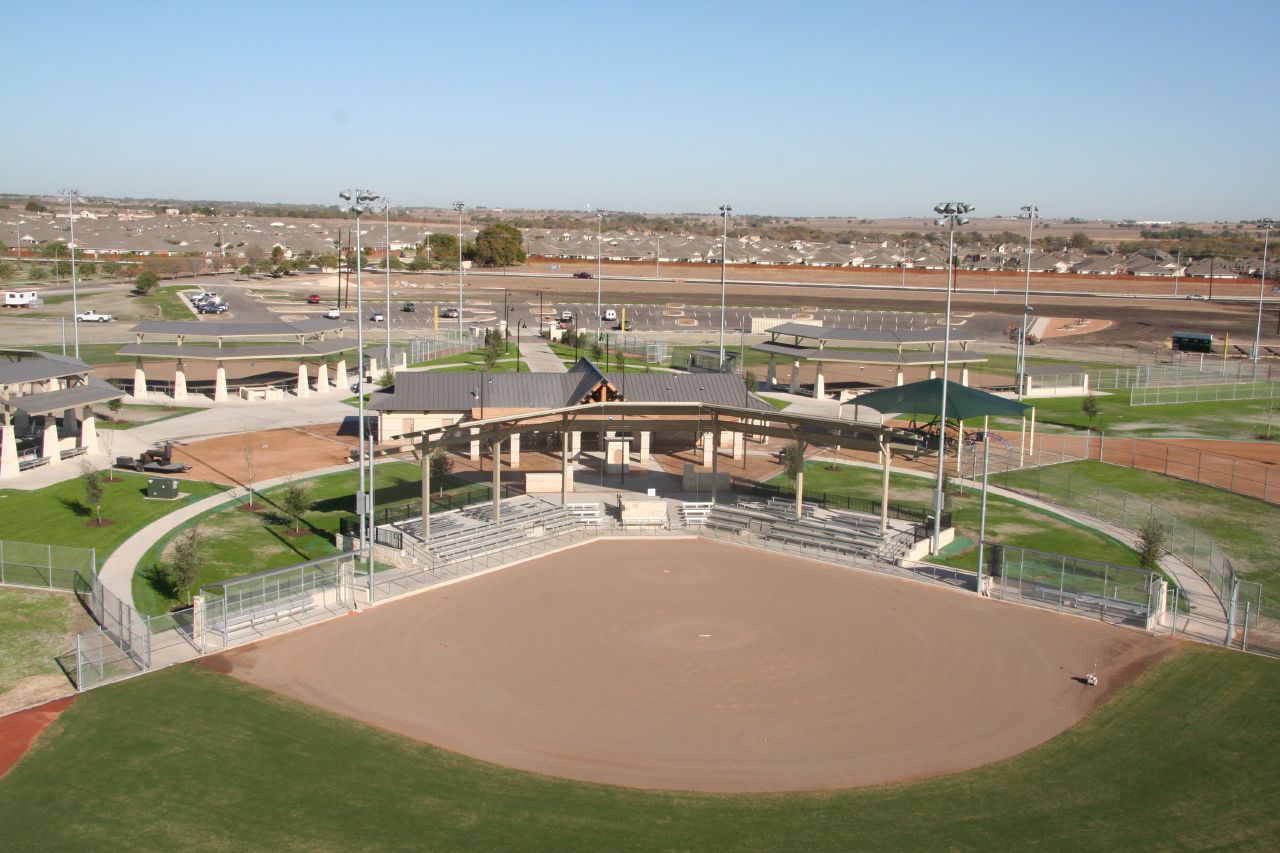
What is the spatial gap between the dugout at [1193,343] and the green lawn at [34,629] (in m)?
95.8

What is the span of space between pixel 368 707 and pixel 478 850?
7.08 meters

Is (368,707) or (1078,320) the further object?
(1078,320)

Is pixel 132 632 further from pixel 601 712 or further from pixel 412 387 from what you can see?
pixel 412 387

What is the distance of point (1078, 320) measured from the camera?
120 meters

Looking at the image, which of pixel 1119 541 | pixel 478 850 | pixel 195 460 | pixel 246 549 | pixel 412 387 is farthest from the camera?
pixel 412 387

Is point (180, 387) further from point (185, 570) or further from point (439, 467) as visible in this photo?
point (185, 570)

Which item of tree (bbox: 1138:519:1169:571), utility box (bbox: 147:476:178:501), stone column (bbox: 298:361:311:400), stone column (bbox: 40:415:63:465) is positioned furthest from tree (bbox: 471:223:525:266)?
tree (bbox: 1138:519:1169:571)

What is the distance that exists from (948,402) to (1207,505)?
42.7 feet

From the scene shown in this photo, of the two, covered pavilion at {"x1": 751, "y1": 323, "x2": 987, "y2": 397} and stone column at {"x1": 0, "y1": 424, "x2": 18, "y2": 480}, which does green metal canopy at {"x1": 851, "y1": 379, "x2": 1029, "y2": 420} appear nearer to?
covered pavilion at {"x1": 751, "y1": 323, "x2": 987, "y2": 397}

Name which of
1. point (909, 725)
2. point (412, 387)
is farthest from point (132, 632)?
point (412, 387)

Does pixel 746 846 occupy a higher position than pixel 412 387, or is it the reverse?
pixel 412 387

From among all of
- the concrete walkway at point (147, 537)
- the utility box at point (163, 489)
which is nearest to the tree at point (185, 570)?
the concrete walkway at point (147, 537)

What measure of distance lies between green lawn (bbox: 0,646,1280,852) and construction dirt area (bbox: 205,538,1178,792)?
2.91 ft

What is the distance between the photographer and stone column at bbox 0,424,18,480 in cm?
4441
